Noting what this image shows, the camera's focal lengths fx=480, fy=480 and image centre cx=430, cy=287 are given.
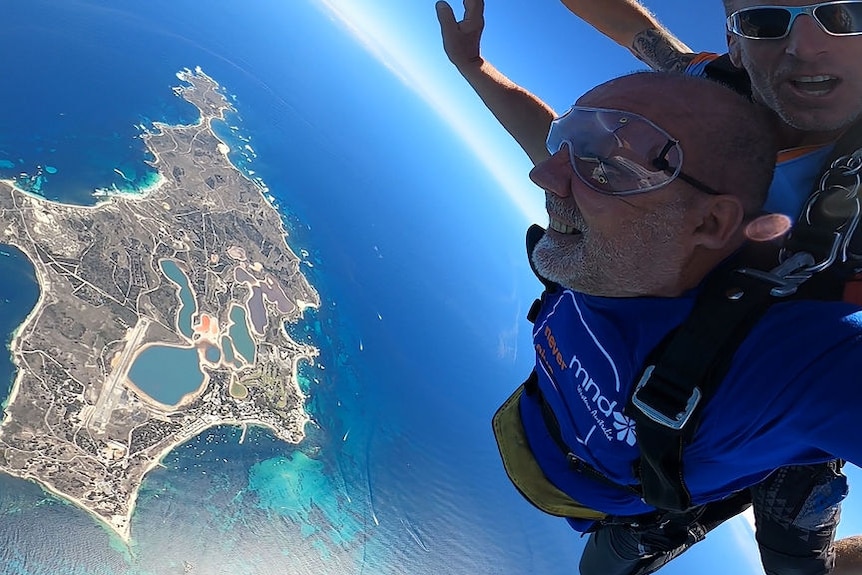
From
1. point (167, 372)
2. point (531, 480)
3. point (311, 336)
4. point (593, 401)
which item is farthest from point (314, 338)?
point (593, 401)

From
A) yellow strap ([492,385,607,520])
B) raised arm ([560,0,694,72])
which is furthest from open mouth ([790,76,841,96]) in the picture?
yellow strap ([492,385,607,520])

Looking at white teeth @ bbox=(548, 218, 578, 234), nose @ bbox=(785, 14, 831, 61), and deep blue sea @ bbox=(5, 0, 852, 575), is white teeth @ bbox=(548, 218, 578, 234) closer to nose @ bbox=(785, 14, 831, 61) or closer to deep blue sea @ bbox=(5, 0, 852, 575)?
nose @ bbox=(785, 14, 831, 61)

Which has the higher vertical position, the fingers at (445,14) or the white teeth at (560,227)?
the fingers at (445,14)

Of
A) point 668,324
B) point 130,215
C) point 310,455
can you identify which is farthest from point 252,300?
point 668,324

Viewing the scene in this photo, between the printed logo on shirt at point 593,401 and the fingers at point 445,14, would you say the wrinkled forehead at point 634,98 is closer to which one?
the printed logo on shirt at point 593,401

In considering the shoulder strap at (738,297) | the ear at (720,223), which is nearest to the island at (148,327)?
the shoulder strap at (738,297)

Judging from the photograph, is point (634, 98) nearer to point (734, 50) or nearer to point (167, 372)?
point (734, 50)

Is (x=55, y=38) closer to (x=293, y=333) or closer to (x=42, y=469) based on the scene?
(x=293, y=333)
